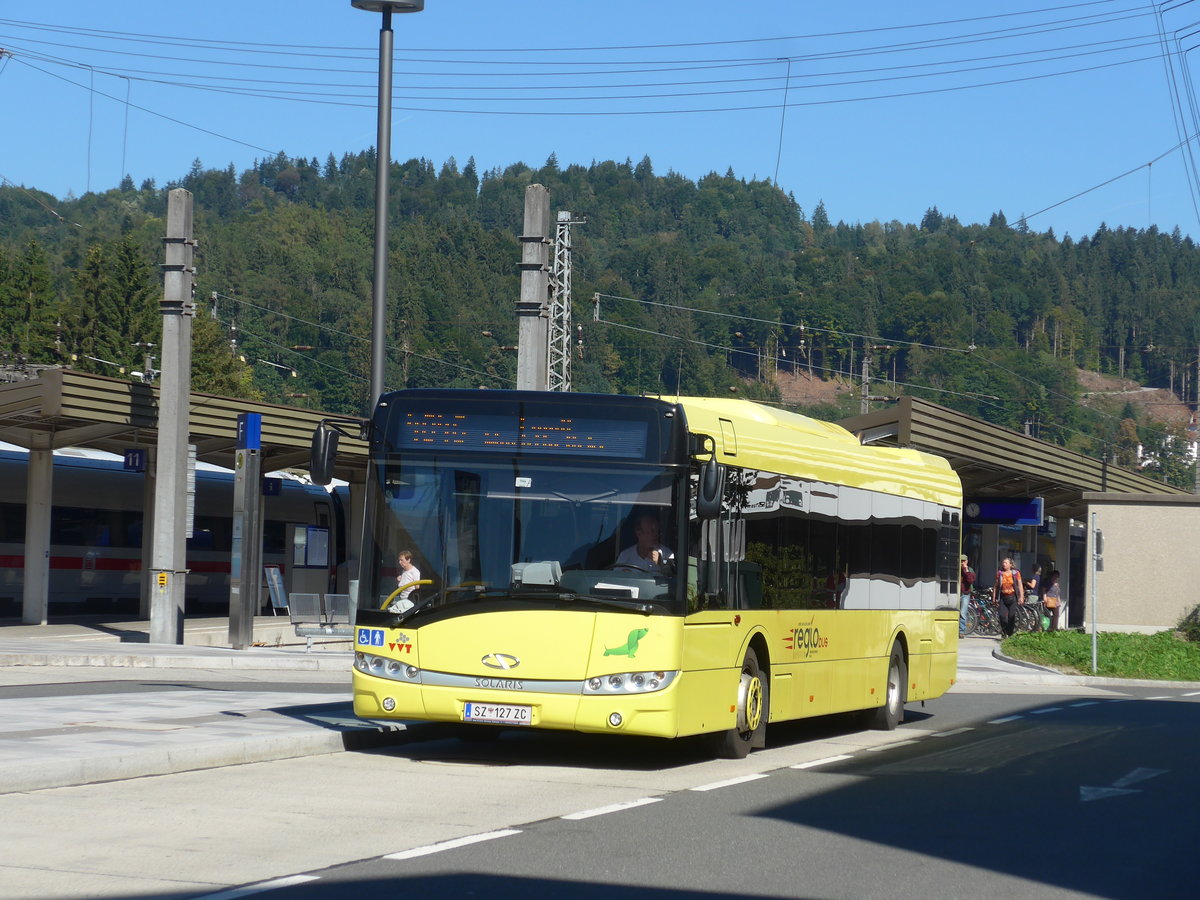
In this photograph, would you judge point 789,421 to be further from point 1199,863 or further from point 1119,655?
point 1119,655

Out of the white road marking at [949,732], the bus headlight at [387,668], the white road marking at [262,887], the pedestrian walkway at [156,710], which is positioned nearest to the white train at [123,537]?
the pedestrian walkway at [156,710]

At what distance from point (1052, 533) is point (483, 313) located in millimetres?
76427

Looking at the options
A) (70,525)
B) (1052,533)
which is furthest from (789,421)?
(1052,533)

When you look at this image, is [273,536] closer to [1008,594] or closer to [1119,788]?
[1008,594]

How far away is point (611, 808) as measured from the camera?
34.3 ft

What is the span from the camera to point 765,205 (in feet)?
581

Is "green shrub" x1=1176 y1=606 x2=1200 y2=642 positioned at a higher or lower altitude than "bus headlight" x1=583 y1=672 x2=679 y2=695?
lower

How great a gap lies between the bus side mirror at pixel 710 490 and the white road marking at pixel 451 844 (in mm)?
3534

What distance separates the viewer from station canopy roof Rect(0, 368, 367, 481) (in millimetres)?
27531

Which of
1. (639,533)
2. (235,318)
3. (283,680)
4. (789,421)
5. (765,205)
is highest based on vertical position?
(765,205)

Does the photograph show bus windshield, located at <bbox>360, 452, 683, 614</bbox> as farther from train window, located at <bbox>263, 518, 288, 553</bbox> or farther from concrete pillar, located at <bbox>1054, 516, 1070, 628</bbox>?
concrete pillar, located at <bbox>1054, 516, 1070, 628</bbox>

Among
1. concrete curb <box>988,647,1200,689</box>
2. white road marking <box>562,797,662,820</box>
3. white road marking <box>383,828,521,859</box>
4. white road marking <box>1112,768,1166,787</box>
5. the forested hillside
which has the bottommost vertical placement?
concrete curb <box>988,647,1200,689</box>

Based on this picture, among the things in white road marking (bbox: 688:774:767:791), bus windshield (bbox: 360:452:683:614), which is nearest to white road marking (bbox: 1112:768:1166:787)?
white road marking (bbox: 688:774:767:791)

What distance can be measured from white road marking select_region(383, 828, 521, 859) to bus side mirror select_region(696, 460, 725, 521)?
11.6 feet
